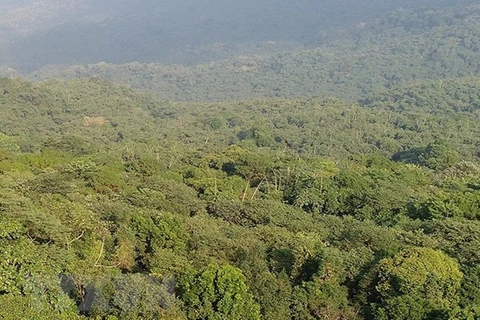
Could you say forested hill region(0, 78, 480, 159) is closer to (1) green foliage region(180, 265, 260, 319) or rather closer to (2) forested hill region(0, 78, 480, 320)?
(2) forested hill region(0, 78, 480, 320)

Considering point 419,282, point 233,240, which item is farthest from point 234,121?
point 419,282

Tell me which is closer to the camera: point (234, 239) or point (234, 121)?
point (234, 239)

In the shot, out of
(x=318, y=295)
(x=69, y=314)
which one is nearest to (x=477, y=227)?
(x=318, y=295)

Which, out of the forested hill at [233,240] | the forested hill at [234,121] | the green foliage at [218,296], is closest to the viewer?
the forested hill at [233,240]

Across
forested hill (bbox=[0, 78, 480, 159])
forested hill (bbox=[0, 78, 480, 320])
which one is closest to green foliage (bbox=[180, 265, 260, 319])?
forested hill (bbox=[0, 78, 480, 320])

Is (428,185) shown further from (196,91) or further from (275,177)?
(196,91)

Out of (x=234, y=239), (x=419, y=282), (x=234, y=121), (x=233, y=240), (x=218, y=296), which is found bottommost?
(x=234, y=121)

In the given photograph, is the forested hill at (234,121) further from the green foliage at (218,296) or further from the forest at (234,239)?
the green foliage at (218,296)

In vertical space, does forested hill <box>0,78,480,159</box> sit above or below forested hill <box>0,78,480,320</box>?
below

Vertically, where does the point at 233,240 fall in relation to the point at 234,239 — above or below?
above

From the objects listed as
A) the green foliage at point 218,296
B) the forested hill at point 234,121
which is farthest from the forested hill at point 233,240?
the forested hill at point 234,121

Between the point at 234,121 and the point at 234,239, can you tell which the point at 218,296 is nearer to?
the point at 234,239

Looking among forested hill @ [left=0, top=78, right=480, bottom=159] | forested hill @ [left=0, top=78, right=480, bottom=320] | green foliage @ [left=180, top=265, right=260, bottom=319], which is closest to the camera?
forested hill @ [left=0, top=78, right=480, bottom=320]
